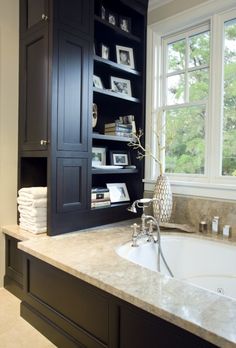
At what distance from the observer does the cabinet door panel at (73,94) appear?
224cm

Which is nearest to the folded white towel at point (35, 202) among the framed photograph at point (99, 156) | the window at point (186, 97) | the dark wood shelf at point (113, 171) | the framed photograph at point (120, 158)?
the dark wood shelf at point (113, 171)

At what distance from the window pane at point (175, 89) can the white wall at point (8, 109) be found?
1.50 m

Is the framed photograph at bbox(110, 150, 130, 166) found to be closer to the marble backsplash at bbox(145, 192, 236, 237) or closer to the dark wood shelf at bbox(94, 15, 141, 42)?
the marble backsplash at bbox(145, 192, 236, 237)

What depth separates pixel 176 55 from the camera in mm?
2900

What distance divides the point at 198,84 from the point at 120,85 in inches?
31.6

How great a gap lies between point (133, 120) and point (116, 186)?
0.73 meters

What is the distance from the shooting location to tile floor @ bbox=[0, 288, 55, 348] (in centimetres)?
178

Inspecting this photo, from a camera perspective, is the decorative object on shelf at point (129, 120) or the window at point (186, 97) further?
the decorative object on shelf at point (129, 120)

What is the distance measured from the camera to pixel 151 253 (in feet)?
7.33

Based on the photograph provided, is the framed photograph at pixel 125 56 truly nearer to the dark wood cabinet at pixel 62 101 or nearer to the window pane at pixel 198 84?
the dark wood cabinet at pixel 62 101

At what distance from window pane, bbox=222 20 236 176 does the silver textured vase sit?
0.52 metres

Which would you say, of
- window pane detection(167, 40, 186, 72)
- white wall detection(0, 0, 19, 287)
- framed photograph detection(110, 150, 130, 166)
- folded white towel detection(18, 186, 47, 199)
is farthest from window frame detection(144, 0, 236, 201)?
white wall detection(0, 0, 19, 287)

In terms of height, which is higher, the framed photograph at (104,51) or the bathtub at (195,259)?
the framed photograph at (104,51)

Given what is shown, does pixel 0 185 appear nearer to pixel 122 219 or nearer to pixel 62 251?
pixel 62 251
